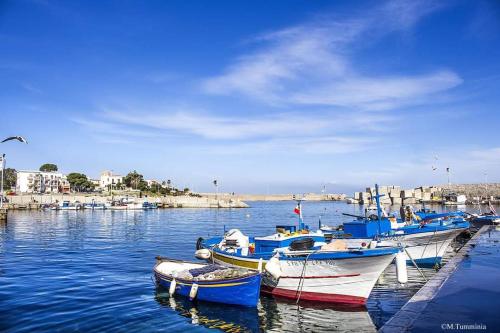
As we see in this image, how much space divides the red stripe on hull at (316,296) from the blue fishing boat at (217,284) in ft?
6.86

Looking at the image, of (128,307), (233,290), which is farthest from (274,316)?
(128,307)

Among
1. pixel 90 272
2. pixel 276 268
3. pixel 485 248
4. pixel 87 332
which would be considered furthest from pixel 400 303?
pixel 90 272

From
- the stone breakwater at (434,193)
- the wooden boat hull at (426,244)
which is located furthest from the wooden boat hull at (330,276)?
the stone breakwater at (434,193)

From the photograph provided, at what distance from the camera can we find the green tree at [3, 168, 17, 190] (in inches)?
6617

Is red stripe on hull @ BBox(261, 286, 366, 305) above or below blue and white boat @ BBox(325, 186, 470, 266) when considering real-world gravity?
below

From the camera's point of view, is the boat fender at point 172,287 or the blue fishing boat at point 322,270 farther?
the boat fender at point 172,287

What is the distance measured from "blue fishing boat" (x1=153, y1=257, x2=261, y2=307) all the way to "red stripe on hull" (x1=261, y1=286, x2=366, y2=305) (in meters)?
2.09

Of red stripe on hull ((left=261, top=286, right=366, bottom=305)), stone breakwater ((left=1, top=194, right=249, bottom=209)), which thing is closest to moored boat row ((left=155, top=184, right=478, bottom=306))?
red stripe on hull ((left=261, top=286, right=366, bottom=305))

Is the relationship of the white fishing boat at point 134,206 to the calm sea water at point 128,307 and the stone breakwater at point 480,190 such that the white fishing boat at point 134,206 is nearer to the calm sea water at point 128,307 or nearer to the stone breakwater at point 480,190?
the calm sea water at point 128,307

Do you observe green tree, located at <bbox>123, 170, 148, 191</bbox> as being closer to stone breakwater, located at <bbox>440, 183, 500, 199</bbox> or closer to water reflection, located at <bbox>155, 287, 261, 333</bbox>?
stone breakwater, located at <bbox>440, 183, 500, 199</bbox>

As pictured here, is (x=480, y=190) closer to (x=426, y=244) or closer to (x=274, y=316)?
(x=426, y=244)

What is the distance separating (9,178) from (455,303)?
196162mm

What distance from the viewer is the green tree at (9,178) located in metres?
168

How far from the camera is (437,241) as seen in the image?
87.5 feet
